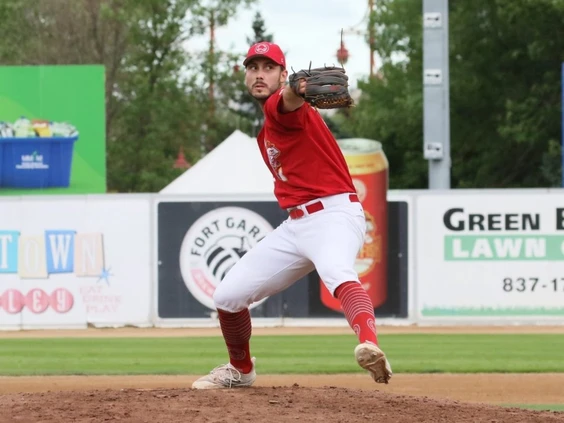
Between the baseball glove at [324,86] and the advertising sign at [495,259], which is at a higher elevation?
the baseball glove at [324,86]

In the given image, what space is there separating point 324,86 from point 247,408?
1.75 meters

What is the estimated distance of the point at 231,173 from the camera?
18.8m

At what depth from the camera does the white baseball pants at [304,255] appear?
5.79 metres

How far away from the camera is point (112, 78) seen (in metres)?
34.6

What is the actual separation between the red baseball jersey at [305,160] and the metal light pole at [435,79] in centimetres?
1121

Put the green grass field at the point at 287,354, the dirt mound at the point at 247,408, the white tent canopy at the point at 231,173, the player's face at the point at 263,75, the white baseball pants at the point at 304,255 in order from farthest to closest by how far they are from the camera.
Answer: the white tent canopy at the point at 231,173, the green grass field at the point at 287,354, the player's face at the point at 263,75, the white baseball pants at the point at 304,255, the dirt mound at the point at 247,408

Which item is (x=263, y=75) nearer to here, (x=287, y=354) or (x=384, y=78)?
(x=287, y=354)

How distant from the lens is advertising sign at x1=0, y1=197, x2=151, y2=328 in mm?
14641

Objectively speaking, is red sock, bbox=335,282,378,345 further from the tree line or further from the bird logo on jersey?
the tree line

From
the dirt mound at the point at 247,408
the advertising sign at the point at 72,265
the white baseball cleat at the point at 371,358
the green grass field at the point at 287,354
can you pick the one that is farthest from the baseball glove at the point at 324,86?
the advertising sign at the point at 72,265

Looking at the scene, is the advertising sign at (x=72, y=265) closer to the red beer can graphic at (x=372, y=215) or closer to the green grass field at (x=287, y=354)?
the green grass field at (x=287, y=354)

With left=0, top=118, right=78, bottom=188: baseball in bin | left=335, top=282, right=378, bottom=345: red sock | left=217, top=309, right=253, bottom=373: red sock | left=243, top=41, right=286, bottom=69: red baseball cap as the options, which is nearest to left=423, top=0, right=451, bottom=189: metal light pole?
left=0, top=118, right=78, bottom=188: baseball in bin

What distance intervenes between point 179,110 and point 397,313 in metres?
20.9

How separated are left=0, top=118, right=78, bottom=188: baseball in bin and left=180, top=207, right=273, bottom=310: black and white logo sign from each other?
5512 millimetres
